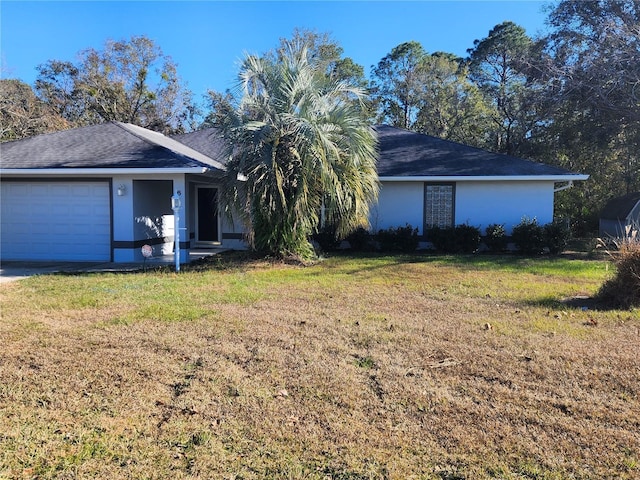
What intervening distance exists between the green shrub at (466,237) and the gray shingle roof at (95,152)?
730cm

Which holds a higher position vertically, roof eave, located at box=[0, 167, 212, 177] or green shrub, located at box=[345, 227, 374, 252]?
roof eave, located at box=[0, 167, 212, 177]

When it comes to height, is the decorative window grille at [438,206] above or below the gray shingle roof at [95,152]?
below

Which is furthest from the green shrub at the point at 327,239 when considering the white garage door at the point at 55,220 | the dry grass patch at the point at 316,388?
the dry grass patch at the point at 316,388

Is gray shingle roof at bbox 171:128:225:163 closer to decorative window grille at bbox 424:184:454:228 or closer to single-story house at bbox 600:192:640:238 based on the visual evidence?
decorative window grille at bbox 424:184:454:228

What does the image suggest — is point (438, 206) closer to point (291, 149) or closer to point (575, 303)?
point (291, 149)

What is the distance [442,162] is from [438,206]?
141 cm

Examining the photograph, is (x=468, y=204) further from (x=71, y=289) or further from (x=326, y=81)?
(x=71, y=289)

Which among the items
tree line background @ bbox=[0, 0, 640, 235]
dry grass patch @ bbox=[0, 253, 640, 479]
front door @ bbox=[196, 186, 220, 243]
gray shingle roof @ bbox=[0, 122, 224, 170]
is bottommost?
dry grass patch @ bbox=[0, 253, 640, 479]

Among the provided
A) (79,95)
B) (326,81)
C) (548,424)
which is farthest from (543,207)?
(79,95)

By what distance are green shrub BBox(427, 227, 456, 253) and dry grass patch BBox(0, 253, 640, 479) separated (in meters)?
6.24

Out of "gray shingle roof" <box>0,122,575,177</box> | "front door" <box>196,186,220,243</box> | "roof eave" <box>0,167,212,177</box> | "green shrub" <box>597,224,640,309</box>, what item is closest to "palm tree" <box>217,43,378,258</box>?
"roof eave" <box>0,167,212,177</box>

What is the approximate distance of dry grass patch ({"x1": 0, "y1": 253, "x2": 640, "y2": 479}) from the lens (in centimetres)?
292

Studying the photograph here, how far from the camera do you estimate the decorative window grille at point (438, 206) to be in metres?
14.5

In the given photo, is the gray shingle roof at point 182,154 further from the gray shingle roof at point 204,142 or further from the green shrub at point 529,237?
the green shrub at point 529,237
